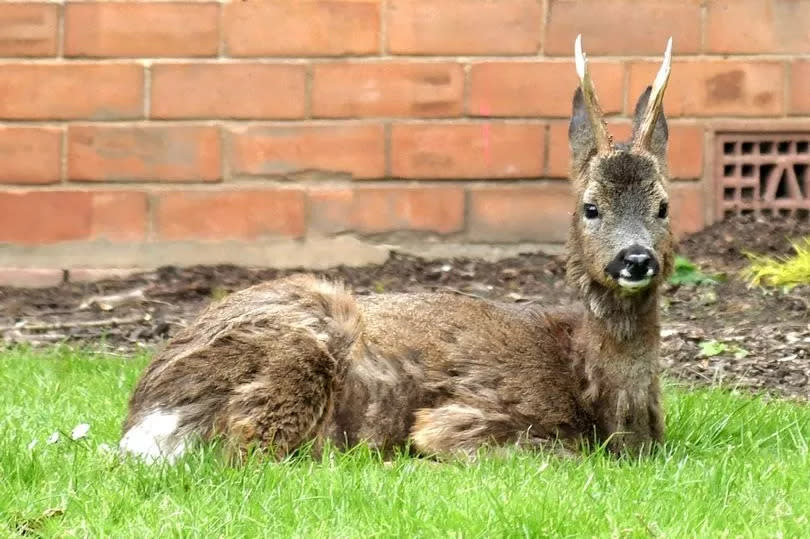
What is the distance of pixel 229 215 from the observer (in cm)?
911

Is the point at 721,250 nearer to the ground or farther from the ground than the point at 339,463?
farther from the ground

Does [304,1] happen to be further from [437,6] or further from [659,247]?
[659,247]

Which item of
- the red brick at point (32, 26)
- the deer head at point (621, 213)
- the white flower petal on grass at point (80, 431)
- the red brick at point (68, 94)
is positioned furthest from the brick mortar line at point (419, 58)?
the white flower petal on grass at point (80, 431)

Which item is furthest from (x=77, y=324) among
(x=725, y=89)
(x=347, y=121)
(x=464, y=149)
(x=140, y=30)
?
(x=725, y=89)

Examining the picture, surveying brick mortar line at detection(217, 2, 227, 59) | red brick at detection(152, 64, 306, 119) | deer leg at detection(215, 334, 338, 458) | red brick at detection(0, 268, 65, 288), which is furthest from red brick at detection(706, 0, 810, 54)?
deer leg at detection(215, 334, 338, 458)

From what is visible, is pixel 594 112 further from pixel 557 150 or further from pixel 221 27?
pixel 221 27

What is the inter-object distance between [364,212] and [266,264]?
26.2 inches

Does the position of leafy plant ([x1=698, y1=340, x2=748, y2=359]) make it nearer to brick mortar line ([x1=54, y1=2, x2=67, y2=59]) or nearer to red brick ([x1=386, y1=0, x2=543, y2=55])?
red brick ([x1=386, y1=0, x2=543, y2=55])

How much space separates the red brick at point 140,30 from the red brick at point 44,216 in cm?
91

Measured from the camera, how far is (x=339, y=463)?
201 inches

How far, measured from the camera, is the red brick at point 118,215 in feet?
29.9

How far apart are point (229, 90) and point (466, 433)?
4128 mm

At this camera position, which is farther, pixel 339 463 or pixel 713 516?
pixel 339 463

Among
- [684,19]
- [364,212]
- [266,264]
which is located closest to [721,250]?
[684,19]
